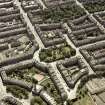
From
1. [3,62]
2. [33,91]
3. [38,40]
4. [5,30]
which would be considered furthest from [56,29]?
[33,91]

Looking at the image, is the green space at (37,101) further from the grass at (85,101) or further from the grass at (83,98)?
Answer: the grass at (85,101)

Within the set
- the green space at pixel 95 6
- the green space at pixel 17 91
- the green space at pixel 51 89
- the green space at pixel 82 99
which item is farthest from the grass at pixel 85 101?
the green space at pixel 95 6

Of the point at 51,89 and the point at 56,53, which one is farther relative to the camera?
the point at 56,53

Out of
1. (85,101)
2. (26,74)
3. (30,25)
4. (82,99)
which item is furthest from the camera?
(30,25)

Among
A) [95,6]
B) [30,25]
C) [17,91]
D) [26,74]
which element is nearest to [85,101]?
[17,91]

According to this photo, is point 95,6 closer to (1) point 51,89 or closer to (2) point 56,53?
(2) point 56,53

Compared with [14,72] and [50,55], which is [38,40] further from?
[14,72]

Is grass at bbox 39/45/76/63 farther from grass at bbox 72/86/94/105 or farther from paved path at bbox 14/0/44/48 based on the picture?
grass at bbox 72/86/94/105
